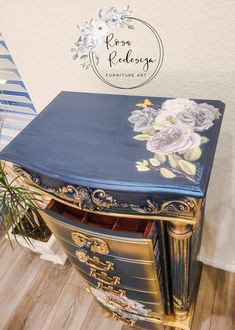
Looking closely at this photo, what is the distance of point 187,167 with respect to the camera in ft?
1.84

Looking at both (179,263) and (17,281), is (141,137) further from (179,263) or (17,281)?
(17,281)

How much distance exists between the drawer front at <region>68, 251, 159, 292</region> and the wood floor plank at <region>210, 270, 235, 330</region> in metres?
0.61

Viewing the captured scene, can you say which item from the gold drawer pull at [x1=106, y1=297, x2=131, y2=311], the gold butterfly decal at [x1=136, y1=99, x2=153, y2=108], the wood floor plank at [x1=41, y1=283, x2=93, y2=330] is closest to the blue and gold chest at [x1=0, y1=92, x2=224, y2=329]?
the gold butterfly decal at [x1=136, y1=99, x2=153, y2=108]

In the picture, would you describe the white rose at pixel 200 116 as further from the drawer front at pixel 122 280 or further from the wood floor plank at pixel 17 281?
the wood floor plank at pixel 17 281

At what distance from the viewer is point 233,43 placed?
0.69m

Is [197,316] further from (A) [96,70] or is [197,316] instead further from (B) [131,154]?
(A) [96,70]

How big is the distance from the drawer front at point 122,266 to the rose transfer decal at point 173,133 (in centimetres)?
29

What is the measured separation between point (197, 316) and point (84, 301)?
0.56 meters

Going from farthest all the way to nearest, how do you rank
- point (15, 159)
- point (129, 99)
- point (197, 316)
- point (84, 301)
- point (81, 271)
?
point (84, 301) → point (197, 316) → point (81, 271) → point (129, 99) → point (15, 159)

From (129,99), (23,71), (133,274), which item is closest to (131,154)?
(129,99)

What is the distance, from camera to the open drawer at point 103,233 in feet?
2.18

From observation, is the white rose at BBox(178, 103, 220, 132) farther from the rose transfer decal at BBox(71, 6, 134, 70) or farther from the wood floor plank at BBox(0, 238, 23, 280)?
the wood floor plank at BBox(0, 238, 23, 280)

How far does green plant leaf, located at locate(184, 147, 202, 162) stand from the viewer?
57 centimetres

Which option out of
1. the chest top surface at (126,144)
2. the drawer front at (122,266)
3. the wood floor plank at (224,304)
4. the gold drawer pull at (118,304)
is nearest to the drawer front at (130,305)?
the gold drawer pull at (118,304)
